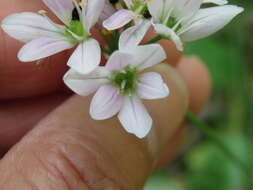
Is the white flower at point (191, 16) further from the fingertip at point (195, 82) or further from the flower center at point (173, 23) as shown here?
the fingertip at point (195, 82)

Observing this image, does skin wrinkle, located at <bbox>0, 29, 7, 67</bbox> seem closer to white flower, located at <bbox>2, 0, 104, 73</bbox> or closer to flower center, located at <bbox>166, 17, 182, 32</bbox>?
white flower, located at <bbox>2, 0, 104, 73</bbox>

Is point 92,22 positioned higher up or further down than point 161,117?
higher up

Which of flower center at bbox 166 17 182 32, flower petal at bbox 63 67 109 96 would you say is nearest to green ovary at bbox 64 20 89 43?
flower petal at bbox 63 67 109 96

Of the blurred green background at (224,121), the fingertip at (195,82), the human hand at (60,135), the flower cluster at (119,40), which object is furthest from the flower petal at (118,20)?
the blurred green background at (224,121)

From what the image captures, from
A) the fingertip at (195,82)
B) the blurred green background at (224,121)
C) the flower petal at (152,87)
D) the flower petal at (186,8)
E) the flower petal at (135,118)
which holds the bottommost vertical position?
the blurred green background at (224,121)

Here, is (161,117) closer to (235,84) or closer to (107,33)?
(107,33)

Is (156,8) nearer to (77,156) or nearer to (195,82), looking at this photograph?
→ (77,156)

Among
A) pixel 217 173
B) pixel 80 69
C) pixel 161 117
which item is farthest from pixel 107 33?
pixel 217 173

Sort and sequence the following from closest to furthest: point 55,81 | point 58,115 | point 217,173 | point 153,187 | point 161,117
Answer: point 58,115
point 161,117
point 55,81
point 217,173
point 153,187
